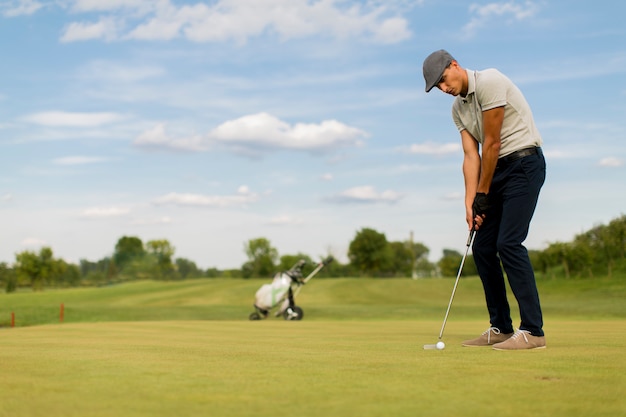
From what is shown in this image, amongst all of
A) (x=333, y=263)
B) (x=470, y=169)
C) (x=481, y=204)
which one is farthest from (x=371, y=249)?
(x=481, y=204)

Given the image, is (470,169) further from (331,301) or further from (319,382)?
(331,301)

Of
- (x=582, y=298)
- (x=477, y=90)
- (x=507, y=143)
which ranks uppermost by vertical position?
(x=477, y=90)

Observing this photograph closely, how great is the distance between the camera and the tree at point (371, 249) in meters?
75.5

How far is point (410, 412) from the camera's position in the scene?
97.5 inches

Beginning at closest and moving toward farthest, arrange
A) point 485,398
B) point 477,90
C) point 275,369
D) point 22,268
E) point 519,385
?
point 485,398
point 519,385
point 275,369
point 477,90
point 22,268

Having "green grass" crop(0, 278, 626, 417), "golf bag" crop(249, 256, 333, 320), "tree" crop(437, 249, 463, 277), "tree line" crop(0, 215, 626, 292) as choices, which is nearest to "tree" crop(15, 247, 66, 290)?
"tree line" crop(0, 215, 626, 292)

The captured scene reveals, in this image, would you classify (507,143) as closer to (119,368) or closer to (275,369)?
(275,369)

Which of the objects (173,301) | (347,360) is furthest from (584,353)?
(173,301)

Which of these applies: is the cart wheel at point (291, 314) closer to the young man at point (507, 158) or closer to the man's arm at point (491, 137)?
the young man at point (507, 158)

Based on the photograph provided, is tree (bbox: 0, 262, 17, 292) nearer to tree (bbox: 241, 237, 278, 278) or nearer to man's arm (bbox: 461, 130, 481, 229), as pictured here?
tree (bbox: 241, 237, 278, 278)

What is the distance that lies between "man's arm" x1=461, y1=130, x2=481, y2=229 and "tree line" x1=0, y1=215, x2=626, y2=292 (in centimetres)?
2196

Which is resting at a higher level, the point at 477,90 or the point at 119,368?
the point at 477,90

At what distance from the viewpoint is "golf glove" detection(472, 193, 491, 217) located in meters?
5.50

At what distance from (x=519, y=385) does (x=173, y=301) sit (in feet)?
134
